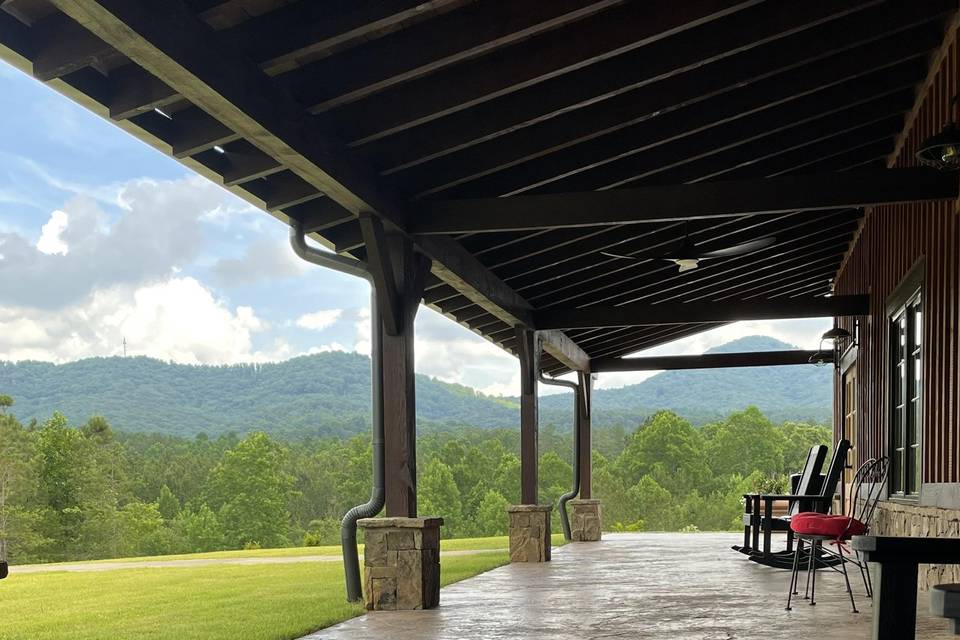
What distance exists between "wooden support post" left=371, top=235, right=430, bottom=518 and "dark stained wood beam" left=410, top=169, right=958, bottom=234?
1.19 feet

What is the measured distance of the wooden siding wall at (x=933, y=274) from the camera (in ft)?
19.8

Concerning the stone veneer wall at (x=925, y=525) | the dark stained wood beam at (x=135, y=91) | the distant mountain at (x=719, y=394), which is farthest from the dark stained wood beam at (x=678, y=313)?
the distant mountain at (x=719, y=394)

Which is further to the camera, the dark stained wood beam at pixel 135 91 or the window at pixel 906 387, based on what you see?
the window at pixel 906 387

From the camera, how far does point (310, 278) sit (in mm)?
77000

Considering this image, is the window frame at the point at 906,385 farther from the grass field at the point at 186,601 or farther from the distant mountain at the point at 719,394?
the distant mountain at the point at 719,394

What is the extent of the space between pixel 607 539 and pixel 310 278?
6397cm

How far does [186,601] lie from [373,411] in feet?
11.8

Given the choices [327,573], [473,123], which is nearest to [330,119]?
[473,123]

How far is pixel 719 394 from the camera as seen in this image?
5950cm

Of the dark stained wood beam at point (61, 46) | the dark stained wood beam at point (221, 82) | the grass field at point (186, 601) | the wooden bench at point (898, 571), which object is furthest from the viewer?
the grass field at point (186, 601)

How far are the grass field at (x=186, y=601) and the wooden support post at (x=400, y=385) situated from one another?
2.40 feet

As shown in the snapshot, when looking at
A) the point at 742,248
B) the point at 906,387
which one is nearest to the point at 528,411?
the point at 742,248

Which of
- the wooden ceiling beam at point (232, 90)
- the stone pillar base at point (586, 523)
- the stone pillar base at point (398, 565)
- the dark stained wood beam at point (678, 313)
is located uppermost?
the wooden ceiling beam at point (232, 90)

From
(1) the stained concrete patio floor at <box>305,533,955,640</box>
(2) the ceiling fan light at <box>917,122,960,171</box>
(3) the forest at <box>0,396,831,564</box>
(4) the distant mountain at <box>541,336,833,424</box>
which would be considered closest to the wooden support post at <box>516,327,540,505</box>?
(1) the stained concrete patio floor at <box>305,533,955,640</box>
